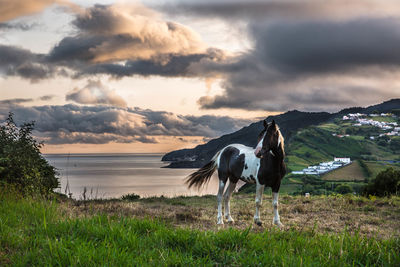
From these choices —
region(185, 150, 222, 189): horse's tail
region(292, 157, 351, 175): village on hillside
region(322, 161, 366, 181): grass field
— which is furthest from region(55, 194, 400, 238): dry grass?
region(292, 157, 351, 175): village on hillside

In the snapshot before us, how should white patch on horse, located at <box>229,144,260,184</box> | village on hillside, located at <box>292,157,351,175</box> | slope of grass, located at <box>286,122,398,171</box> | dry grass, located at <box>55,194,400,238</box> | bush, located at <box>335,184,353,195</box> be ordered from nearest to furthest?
dry grass, located at <box>55,194,400,238</box>, white patch on horse, located at <box>229,144,260,184</box>, bush, located at <box>335,184,353,195</box>, village on hillside, located at <box>292,157,351,175</box>, slope of grass, located at <box>286,122,398,171</box>

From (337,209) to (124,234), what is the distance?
8.17 metres

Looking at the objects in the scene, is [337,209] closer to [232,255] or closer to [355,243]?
[355,243]

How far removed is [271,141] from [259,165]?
0.82 m

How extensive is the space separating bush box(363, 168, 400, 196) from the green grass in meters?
12.6

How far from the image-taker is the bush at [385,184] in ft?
51.8

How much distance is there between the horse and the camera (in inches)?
315

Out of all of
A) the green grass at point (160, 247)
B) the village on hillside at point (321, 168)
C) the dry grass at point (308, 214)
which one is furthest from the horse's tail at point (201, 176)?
the village on hillside at point (321, 168)

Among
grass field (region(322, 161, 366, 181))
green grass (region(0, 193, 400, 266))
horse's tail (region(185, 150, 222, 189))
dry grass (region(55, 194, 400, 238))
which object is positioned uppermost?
horse's tail (region(185, 150, 222, 189))

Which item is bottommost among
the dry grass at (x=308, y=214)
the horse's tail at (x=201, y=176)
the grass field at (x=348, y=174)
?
the grass field at (x=348, y=174)

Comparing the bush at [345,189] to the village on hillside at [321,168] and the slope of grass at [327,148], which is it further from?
the slope of grass at [327,148]

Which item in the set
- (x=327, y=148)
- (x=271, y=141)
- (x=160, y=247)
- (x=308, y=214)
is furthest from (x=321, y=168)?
(x=160, y=247)

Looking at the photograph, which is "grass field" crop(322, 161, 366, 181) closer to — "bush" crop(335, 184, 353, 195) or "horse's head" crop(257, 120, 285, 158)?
"bush" crop(335, 184, 353, 195)

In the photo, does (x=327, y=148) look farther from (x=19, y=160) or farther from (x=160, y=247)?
(x=160, y=247)
